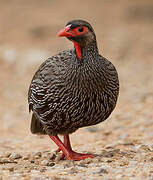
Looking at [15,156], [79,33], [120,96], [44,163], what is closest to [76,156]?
[44,163]

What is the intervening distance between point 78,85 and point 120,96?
5.22m

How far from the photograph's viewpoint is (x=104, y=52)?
Answer: 1530 centimetres

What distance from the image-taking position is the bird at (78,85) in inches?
221

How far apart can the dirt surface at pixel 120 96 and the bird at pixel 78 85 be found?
1.83 ft

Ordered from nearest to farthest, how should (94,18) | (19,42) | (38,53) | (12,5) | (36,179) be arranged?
(36,179), (38,53), (19,42), (94,18), (12,5)

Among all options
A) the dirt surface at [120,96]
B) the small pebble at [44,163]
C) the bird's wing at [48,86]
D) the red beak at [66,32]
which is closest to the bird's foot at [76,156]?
the dirt surface at [120,96]

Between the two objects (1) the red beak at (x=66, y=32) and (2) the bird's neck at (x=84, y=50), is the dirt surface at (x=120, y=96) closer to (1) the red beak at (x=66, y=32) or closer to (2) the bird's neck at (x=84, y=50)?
(2) the bird's neck at (x=84, y=50)

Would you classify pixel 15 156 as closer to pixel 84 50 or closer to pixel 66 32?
pixel 84 50

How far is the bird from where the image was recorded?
18.5 ft

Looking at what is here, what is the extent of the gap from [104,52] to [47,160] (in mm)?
9525

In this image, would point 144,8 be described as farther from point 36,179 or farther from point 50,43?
point 36,179

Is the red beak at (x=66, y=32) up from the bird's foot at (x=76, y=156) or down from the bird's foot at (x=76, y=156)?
up

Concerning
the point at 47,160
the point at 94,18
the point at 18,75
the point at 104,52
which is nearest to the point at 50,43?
the point at 104,52

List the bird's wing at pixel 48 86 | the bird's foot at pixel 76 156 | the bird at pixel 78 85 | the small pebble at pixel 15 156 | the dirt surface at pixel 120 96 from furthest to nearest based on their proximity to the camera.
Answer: the small pebble at pixel 15 156, the bird's foot at pixel 76 156, the bird's wing at pixel 48 86, the bird at pixel 78 85, the dirt surface at pixel 120 96
